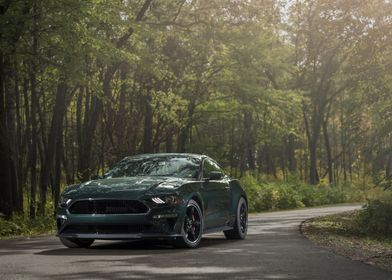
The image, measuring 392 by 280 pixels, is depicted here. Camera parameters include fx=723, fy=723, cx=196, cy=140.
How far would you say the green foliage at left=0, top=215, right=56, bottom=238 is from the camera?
17562 mm

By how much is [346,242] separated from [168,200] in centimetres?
526

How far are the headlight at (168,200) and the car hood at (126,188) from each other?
0.08 meters

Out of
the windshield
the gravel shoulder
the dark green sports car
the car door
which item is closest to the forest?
the gravel shoulder

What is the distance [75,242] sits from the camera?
12258 mm

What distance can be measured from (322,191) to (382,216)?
26.5m

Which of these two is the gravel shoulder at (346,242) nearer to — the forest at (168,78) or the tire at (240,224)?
the tire at (240,224)

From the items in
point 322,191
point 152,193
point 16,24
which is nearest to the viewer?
point 152,193

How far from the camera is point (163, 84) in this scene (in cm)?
3888

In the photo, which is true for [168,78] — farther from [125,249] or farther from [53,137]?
[125,249]

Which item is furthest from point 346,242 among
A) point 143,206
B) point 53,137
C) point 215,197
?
point 53,137

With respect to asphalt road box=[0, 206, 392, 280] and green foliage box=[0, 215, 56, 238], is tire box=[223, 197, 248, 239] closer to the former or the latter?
asphalt road box=[0, 206, 392, 280]

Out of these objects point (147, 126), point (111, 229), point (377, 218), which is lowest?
point (377, 218)

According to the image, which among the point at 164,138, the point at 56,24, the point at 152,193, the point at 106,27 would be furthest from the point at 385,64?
the point at 164,138

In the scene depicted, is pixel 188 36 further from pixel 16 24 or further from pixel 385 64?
pixel 16 24
